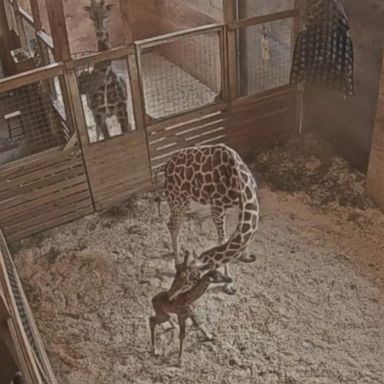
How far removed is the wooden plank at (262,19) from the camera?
15.9 ft

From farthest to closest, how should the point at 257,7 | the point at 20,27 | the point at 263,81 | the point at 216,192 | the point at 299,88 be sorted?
the point at 20,27 → the point at 263,81 → the point at 257,7 → the point at 299,88 → the point at 216,192

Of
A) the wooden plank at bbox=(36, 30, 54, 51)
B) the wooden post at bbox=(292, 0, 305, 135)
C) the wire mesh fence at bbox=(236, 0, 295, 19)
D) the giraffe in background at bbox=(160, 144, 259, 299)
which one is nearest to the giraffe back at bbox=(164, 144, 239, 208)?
the giraffe in background at bbox=(160, 144, 259, 299)

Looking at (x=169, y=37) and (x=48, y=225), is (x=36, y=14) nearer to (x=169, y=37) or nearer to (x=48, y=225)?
(x=169, y=37)

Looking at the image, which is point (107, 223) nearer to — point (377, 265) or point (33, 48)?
point (377, 265)

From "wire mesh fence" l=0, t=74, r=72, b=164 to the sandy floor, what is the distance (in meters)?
0.88

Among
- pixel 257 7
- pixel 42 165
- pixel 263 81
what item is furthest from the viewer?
pixel 263 81

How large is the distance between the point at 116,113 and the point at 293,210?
5.34 feet

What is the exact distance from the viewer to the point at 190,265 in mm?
3416

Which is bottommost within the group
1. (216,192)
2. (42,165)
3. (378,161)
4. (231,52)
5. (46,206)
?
Answer: (46,206)

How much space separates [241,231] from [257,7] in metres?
2.74

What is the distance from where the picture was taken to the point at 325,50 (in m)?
4.62

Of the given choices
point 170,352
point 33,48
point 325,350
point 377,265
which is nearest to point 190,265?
point 170,352

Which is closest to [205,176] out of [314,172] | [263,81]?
[314,172]

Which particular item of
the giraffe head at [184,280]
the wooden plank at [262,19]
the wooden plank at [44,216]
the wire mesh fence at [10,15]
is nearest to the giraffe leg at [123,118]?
the wooden plank at [44,216]
